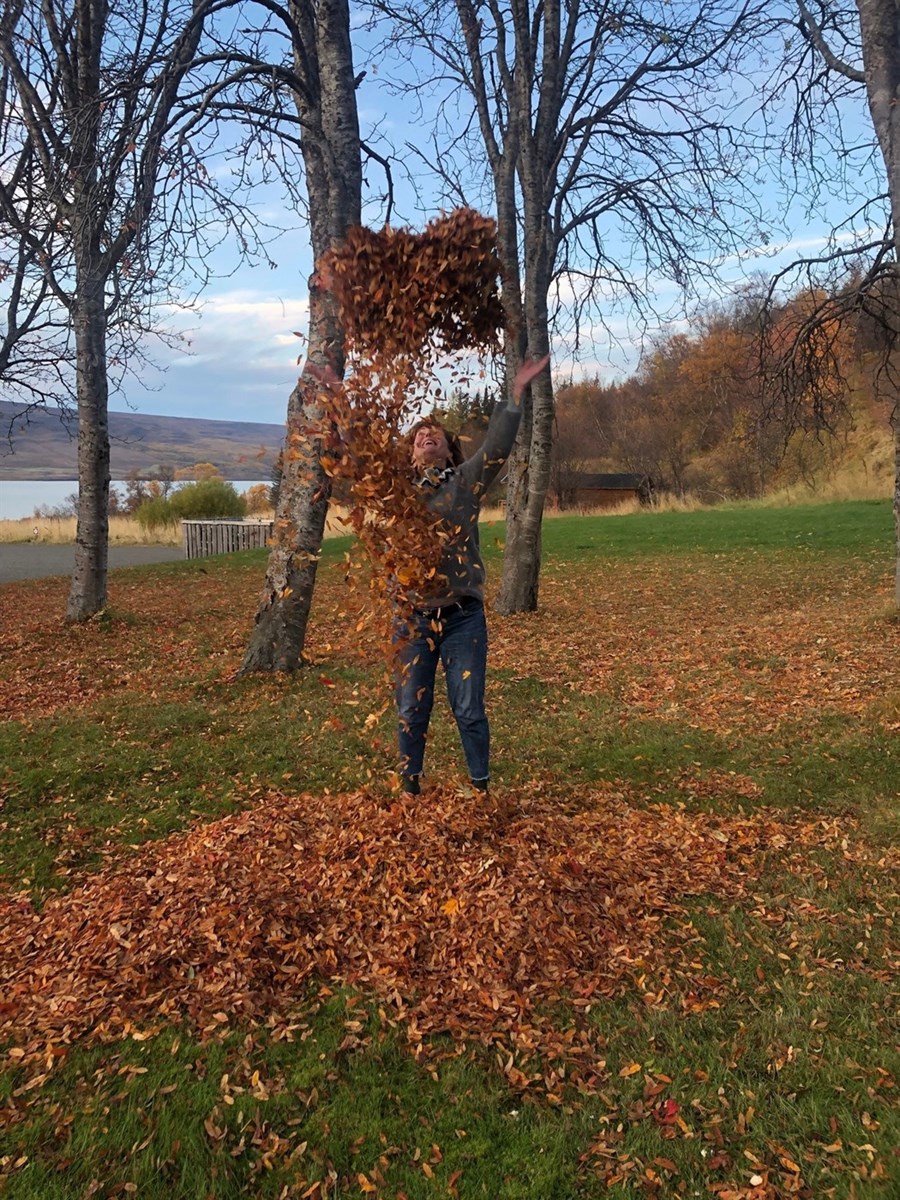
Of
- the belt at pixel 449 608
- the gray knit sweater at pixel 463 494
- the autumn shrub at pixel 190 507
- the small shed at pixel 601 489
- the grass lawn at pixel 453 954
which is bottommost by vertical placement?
the grass lawn at pixel 453 954

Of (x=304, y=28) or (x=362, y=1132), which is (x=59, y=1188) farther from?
(x=304, y=28)

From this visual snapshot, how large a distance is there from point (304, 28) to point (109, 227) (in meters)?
3.16

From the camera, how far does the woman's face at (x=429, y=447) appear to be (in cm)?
386

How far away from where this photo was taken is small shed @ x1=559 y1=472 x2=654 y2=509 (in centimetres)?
4031

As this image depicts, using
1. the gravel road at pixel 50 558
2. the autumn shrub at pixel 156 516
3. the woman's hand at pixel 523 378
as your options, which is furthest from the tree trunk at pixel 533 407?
the autumn shrub at pixel 156 516

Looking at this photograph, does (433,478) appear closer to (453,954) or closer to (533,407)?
(453,954)

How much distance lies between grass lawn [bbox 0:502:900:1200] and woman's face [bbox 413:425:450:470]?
828mm

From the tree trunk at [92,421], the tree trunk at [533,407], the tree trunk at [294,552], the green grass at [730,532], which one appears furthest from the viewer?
the green grass at [730,532]

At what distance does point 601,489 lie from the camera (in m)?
41.1

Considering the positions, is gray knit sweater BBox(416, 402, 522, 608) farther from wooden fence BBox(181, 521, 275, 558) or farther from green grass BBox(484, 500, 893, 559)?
wooden fence BBox(181, 521, 275, 558)

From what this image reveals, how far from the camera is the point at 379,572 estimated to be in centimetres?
381

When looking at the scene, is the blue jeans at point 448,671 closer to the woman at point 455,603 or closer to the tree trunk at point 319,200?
the woman at point 455,603

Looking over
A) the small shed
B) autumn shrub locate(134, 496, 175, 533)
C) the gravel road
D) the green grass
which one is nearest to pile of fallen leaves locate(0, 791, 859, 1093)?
the green grass

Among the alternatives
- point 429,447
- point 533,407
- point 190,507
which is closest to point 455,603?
point 429,447
